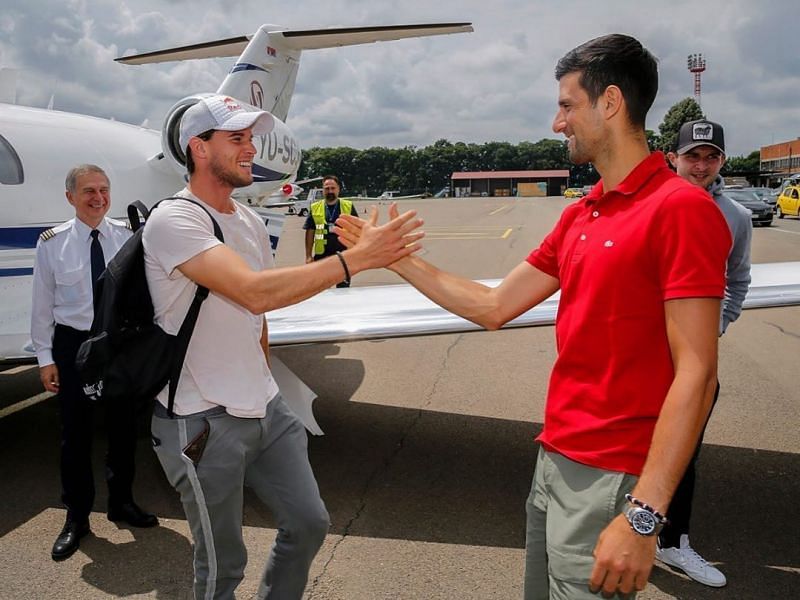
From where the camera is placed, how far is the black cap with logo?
346 cm

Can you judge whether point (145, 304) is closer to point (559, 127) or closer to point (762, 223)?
point (559, 127)

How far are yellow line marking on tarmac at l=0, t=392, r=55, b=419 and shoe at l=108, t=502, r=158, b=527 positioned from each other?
9.40 ft

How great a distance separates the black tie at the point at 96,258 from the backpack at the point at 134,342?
65.7 inches

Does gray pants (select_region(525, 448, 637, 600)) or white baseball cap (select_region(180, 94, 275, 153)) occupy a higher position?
white baseball cap (select_region(180, 94, 275, 153))

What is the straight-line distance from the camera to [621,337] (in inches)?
69.9

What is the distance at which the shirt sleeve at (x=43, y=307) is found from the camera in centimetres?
380

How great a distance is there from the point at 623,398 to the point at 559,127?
784mm

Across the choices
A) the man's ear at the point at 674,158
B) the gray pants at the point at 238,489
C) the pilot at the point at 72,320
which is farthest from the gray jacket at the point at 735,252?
the pilot at the point at 72,320

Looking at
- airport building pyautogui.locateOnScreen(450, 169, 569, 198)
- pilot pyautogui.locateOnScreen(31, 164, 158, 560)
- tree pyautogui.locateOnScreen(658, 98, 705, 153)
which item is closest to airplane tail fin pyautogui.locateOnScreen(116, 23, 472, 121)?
pilot pyautogui.locateOnScreen(31, 164, 158, 560)

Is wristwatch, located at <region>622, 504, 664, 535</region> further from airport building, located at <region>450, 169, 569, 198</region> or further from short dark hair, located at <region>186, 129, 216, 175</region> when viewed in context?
airport building, located at <region>450, 169, 569, 198</region>

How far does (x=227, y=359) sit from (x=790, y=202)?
34533mm

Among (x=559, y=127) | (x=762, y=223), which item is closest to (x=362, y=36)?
(x=559, y=127)

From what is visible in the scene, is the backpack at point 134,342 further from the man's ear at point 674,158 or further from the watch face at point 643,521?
the man's ear at point 674,158

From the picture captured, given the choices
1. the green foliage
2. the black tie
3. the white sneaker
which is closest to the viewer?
the white sneaker
